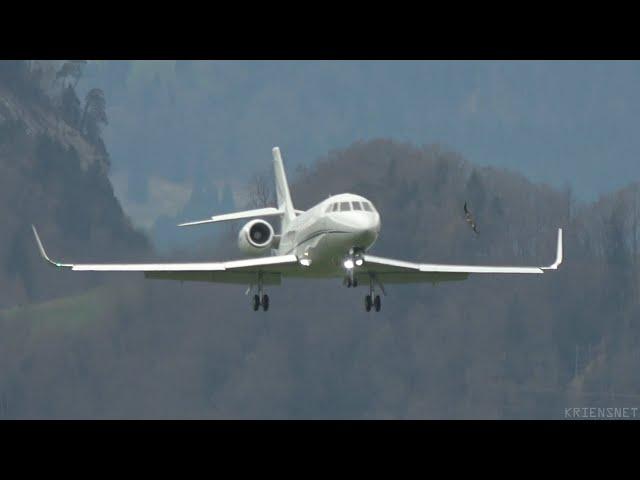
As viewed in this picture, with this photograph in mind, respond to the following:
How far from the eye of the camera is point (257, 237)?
70.6 metres

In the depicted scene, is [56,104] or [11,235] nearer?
[11,235]

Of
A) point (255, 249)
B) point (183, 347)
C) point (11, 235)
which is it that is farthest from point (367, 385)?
point (255, 249)

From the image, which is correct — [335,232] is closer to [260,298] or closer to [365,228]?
[365,228]

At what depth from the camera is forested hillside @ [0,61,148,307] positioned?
114 meters

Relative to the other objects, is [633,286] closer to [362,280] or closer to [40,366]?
[40,366]

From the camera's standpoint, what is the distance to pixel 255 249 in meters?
70.6

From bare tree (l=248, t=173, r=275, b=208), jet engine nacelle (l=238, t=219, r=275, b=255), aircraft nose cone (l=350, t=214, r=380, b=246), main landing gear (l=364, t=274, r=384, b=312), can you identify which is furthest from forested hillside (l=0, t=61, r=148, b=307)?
aircraft nose cone (l=350, t=214, r=380, b=246)

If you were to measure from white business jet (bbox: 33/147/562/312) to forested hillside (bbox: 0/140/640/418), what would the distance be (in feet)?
108

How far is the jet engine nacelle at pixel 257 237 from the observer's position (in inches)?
2776

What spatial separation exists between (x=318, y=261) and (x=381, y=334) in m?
50.6

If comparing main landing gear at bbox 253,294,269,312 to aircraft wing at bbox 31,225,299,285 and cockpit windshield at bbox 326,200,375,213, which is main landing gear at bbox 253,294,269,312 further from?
cockpit windshield at bbox 326,200,375,213

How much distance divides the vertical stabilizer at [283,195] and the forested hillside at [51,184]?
25951mm

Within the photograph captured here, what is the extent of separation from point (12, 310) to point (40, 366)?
226 inches

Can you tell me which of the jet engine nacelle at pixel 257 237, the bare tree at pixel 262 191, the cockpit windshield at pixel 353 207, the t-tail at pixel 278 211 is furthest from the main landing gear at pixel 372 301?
the bare tree at pixel 262 191
